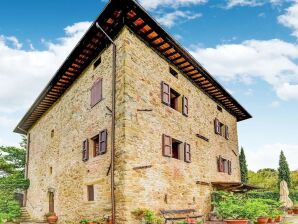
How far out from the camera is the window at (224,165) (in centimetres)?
1645

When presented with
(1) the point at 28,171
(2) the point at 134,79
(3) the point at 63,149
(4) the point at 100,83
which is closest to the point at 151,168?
(2) the point at 134,79

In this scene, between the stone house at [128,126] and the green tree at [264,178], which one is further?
the green tree at [264,178]

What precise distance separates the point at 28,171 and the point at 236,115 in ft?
49.2

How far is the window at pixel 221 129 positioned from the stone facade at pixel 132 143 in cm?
38

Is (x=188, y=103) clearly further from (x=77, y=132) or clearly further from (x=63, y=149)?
(x=63, y=149)

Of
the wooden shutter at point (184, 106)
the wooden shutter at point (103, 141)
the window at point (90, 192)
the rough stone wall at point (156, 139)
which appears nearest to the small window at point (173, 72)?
the rough stone wall at point (156, 139)

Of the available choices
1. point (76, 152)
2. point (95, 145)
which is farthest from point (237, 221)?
point (76, 152)

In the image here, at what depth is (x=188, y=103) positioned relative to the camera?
46.2 ft

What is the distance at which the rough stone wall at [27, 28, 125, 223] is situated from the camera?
10.5m

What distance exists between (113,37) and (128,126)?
3.64m

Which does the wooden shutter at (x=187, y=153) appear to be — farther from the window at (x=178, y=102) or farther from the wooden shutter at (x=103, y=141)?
the wooden shutter at (x=103, y=141)

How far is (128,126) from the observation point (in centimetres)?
979

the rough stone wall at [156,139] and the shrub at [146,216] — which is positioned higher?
the rough stone wall at [156,139]

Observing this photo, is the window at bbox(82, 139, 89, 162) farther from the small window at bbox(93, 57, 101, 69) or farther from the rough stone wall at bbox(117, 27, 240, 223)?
the small window at bbox(93, 57, 101, 69)
